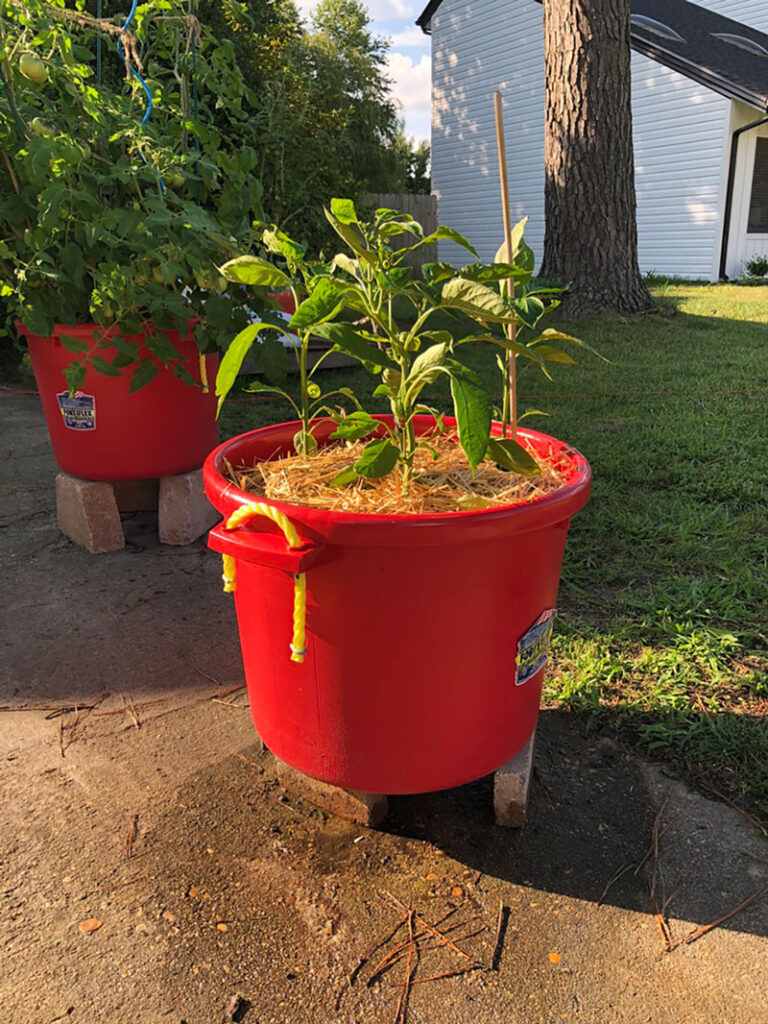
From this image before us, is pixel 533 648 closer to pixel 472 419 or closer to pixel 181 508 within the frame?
pixel 472 419

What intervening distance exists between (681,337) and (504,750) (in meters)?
5.47

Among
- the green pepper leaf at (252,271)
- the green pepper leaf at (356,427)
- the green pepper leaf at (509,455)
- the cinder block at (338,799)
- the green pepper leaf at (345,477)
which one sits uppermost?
the green pepper leaf at (252,271)

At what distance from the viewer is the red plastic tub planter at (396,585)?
3.78ft

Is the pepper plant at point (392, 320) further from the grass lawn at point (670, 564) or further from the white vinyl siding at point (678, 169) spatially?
the white vinyl siding at point (678, 169)

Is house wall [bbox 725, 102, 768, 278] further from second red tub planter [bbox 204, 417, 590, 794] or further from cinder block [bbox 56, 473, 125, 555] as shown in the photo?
second red tub planter [bbox 204, 417, 590, 794]

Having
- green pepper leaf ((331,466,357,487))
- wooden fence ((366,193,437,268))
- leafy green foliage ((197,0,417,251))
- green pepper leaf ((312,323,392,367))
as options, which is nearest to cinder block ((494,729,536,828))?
green pepper leaf ((331,466,357,487))

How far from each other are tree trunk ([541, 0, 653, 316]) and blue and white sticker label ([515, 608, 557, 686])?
221 inches

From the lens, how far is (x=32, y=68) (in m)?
2.17

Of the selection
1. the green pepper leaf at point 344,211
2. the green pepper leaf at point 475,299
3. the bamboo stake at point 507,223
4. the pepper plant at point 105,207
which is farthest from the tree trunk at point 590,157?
the green pepper leaf at point 475,299

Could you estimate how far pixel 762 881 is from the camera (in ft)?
4.44

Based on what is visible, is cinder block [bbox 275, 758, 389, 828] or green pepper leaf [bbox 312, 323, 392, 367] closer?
green pepper leaf [bbox 312, 323, 392, 367]

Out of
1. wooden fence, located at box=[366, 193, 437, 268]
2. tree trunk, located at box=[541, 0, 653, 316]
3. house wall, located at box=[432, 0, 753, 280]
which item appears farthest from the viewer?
wooden fence, located at box=[366, 193, 437, 268]

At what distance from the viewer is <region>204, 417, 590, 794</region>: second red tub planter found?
45.2 inches

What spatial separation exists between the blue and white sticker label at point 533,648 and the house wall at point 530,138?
12.5 meters
